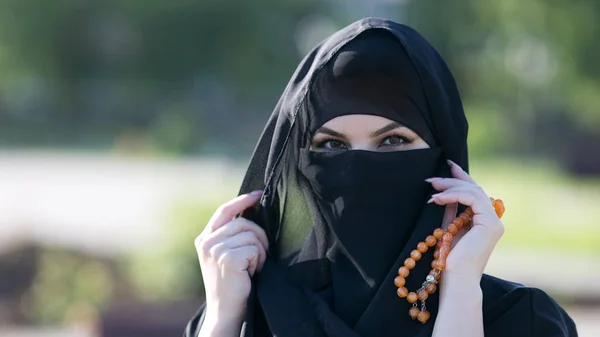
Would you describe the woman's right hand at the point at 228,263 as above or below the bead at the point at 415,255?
below

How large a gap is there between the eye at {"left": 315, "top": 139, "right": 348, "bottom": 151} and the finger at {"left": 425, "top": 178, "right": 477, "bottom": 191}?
0.21 meters

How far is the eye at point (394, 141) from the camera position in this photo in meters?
2.02

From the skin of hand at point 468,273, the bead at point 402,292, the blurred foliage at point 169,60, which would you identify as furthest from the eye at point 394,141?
the blurred foliage at point 169,60

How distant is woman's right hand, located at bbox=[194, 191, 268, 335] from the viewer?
199cm

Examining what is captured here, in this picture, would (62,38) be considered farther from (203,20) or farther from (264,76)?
(264,76)

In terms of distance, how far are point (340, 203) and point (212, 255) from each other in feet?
0.98

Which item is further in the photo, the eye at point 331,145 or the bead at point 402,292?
the eye at point 331,145

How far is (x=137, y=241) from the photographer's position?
7473 millimetres

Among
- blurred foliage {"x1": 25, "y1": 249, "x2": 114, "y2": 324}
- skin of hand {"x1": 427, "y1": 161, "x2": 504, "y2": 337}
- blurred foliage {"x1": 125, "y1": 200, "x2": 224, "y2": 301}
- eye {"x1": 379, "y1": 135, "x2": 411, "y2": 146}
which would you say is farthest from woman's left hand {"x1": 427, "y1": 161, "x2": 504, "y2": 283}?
blurred foliage {"x1": 25, "y1": 249, "x2": 114, "y2": 324}

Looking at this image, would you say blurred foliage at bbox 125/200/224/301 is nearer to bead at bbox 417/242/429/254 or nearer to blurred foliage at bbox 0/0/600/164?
bead at bbox 417/242/429/254

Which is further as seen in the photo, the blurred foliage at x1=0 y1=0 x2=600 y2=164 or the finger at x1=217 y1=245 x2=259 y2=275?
the blurred foliage at x1=0 y1=0 x2=600 y2=164

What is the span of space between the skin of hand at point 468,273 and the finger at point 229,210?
481 millimetres

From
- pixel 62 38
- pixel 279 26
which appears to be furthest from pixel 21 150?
pixel 279 26

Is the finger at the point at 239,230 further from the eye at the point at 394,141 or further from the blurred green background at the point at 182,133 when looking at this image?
the blurred green background at the point at 182,133
